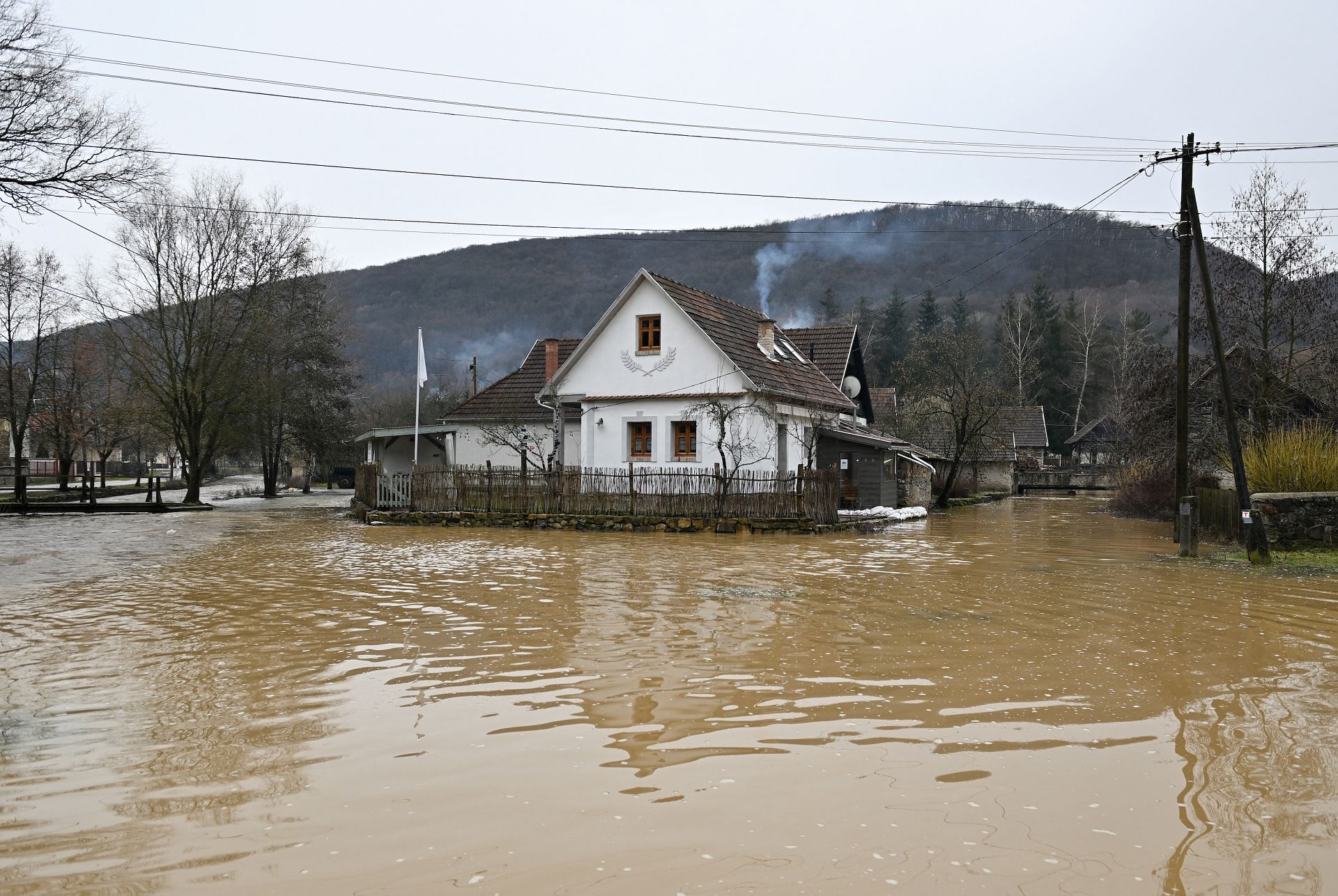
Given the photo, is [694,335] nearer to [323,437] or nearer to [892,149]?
[892,149]

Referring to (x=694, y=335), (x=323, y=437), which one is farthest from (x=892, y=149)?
(x=323, y=437)

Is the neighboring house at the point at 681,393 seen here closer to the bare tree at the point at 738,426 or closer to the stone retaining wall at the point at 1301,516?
the bare tree at the point at 738,426

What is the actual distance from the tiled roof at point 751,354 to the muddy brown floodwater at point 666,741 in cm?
1621

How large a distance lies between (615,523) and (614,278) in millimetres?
80006

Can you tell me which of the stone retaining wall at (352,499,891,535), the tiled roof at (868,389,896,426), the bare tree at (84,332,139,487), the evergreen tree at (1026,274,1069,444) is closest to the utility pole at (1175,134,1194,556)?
the stone retaining wall at (352,499,891,535)

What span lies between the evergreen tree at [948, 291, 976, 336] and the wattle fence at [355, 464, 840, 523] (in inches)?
2561

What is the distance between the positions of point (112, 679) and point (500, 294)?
102369 millimetres

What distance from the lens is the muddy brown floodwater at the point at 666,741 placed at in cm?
420

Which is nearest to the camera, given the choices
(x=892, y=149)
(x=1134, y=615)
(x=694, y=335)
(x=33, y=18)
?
(x=1134, y=615)

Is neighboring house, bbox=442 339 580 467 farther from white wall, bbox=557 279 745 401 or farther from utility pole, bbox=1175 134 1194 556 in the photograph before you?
utility pole, bbox=1175 134 1194 556

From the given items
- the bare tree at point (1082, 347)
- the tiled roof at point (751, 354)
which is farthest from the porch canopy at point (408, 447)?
the bare tree at point (1082, 347)

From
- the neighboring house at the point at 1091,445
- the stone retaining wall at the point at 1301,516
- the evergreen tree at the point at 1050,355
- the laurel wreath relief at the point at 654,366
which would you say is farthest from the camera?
the evergreen tree at the point at 1050,355

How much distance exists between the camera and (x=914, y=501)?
38.3m

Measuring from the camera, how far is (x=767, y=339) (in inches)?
1272
